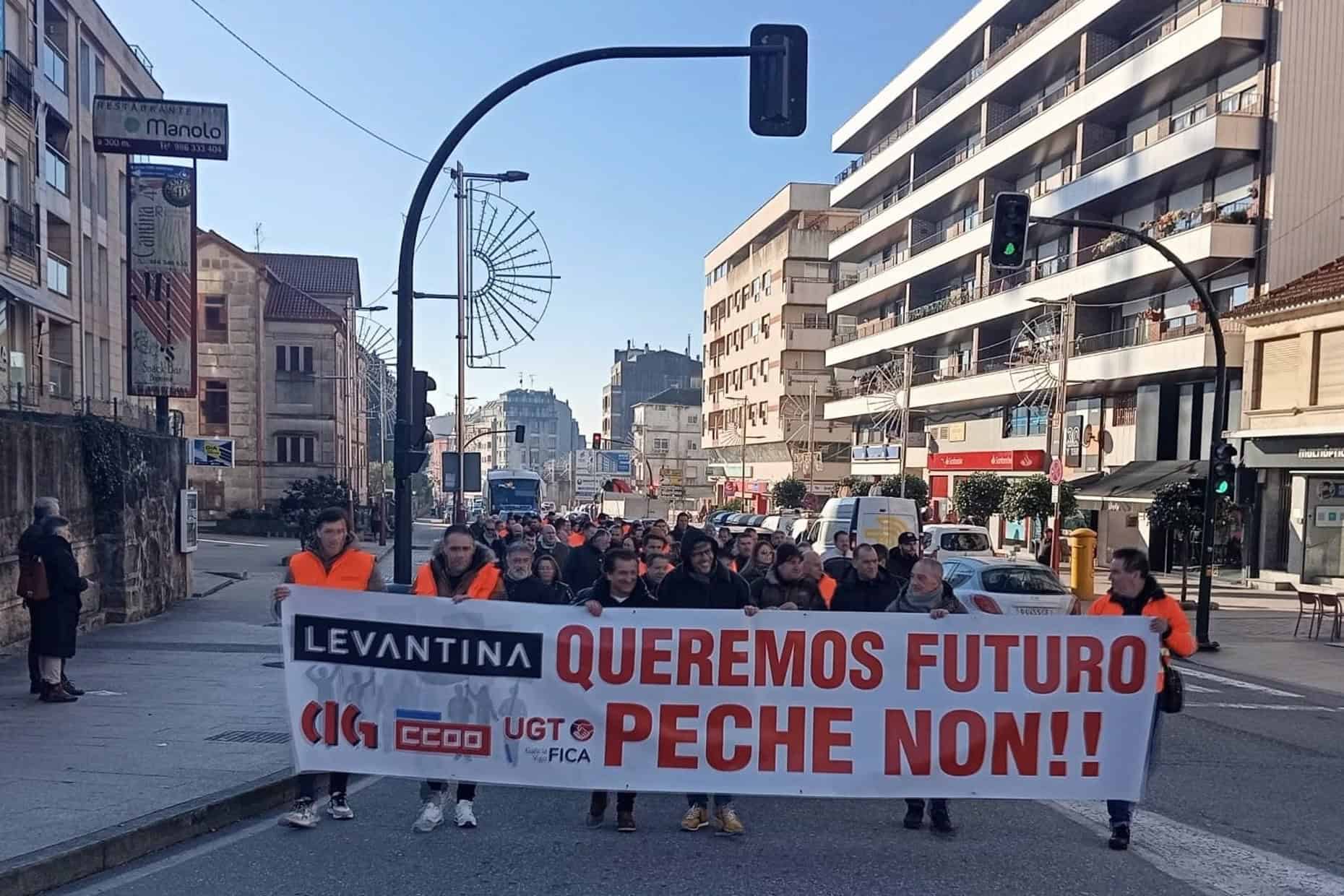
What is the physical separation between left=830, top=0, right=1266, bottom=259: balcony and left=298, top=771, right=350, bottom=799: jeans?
2872 centimetres

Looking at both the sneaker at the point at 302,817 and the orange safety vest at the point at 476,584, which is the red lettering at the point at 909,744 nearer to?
the orange safety vest at the point at 476,584

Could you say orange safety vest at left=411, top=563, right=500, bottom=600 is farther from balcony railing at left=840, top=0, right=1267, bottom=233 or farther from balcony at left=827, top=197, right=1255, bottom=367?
balcony railing at left=840, top=0, right=1267, bottom=233

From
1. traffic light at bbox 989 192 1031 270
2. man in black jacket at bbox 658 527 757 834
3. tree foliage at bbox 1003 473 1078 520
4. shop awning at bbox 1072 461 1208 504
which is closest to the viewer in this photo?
man in black jacket at bbox 658 527 757 834

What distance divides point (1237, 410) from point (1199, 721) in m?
19.9

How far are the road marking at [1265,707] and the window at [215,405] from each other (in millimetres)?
51139

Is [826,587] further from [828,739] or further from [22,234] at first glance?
[22,234]

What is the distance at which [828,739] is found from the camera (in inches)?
229

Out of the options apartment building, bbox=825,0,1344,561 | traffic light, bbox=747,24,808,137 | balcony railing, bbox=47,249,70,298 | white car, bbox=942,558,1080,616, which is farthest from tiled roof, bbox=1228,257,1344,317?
balcony railing, bbox=47,249,70,298

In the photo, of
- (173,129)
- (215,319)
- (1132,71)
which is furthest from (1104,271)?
(215,319)

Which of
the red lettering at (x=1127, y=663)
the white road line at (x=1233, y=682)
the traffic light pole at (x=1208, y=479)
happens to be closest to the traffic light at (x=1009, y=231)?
the traffic light pole at (x=1208, y=479)

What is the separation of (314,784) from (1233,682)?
11556mm

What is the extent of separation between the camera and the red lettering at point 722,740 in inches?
228

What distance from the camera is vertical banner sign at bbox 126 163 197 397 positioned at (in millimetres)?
15656

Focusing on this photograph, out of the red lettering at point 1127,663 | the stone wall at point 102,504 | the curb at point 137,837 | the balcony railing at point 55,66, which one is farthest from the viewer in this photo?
the balcony railing at point 55,66
